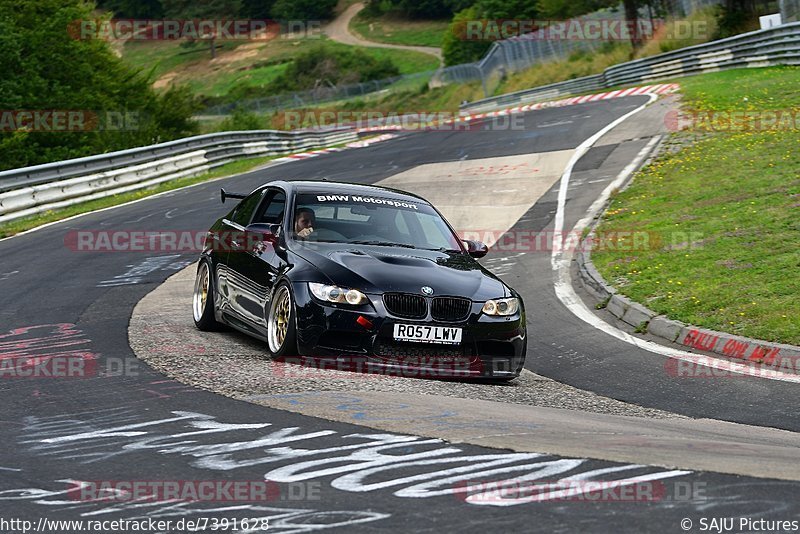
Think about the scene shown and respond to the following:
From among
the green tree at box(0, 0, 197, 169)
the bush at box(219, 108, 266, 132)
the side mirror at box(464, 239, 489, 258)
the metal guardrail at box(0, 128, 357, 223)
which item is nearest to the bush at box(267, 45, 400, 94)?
the bush at box(219, 108, 266, 132)

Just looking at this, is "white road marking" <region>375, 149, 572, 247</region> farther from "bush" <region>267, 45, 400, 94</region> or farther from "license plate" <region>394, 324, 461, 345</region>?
"bush" <region>267, 45, 400, 94</region>

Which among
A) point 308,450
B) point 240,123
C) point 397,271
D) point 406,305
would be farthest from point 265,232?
point 240,123

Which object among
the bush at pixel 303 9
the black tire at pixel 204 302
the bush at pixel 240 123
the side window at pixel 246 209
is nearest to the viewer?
the black tire at pixel 204 302

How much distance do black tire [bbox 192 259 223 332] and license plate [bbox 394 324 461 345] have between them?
2.82 m

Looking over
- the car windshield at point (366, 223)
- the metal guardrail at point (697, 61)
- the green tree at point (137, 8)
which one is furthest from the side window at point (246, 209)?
the green tree at point (137, 8)

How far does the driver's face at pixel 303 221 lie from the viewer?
1026 centimetres

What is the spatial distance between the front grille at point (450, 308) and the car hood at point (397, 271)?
0.06m

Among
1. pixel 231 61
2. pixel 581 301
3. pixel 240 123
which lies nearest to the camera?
pixel 581 301

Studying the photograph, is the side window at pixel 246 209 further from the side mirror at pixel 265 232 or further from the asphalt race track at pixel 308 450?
the asphalt race track at pixel 308 450

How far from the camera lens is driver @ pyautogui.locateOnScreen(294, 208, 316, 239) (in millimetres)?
10195

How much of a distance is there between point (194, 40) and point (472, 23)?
49.2 m

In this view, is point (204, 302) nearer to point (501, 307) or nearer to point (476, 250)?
point (476, 250)

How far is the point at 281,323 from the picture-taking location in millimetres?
9422

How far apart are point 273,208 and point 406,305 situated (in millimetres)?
2382
